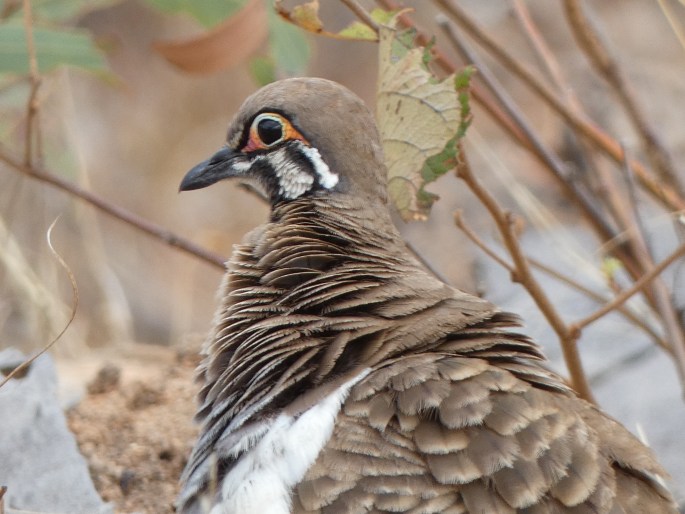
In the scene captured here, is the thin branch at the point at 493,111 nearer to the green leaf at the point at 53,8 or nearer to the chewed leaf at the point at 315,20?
the chewed leaf at the point at 315,20

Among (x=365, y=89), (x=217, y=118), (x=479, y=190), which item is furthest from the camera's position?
(x=217, y=118)

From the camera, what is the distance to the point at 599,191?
349cm

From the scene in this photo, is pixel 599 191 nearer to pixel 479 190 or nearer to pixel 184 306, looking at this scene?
pixel 479 190

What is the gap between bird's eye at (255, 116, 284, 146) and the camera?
250 centimetres

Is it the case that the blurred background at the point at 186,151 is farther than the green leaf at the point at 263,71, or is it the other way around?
the blurred background at the point at 186,151

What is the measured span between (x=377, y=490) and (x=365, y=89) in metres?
5.65

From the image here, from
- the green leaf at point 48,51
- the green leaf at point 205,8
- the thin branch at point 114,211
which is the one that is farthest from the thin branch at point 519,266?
the green leaf at point 48,51

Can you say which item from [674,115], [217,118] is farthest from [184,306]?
[674,115]

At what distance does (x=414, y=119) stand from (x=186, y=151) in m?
5.36

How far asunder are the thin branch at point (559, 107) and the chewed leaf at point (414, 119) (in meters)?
0.61

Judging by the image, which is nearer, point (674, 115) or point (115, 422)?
point (115, 422)

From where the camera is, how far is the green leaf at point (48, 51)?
3064 mm

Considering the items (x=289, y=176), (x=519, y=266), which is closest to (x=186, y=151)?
(x=289, y=176)

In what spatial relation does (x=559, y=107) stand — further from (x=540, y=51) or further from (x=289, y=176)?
(x=289, y=176)
